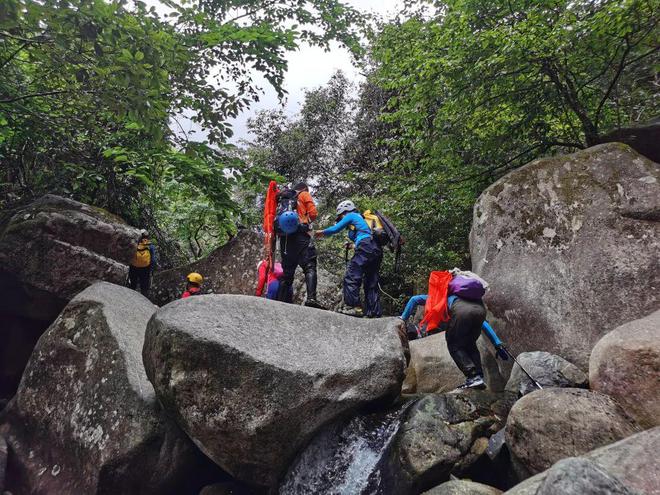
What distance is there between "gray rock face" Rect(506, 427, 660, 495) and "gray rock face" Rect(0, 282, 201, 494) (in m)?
4.23

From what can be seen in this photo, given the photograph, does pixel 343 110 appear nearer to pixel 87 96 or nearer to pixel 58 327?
pixel 87 96

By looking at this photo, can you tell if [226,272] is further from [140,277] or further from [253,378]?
[253,378]

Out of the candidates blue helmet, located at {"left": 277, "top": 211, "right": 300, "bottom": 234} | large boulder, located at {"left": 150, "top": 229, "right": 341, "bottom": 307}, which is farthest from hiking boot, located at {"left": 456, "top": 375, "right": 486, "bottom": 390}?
large boulder, located at {"left": 150, "top": 229, "right": 341, "bottom": 307}

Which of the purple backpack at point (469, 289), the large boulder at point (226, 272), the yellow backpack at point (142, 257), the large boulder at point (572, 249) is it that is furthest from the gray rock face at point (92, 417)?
the large boulder at point (572, 249)

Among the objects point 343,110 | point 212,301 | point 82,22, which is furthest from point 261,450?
point 343,110

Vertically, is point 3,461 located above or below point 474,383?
below

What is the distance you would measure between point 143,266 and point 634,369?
10370mm

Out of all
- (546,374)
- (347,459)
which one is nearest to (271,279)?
(347,459)

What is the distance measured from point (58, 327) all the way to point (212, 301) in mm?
3142

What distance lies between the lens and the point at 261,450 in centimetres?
481

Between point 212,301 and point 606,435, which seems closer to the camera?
point 606,435

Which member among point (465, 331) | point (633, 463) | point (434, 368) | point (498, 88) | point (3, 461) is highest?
point (498, 88)

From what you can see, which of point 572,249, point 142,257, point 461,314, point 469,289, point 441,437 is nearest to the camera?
point 441,437

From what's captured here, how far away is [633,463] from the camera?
10.6 feet
